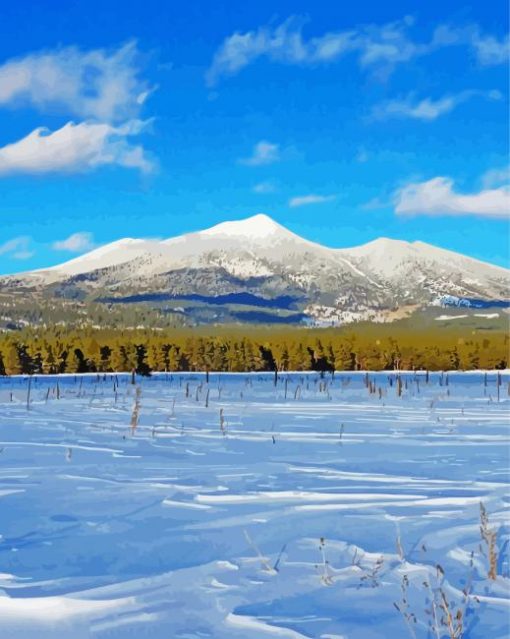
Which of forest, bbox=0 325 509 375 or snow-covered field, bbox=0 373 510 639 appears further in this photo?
forest, bbox=0 325 509 375

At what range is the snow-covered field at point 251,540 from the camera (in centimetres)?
534

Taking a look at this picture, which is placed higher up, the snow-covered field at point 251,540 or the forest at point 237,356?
the forest at point 237,356

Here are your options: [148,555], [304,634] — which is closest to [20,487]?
[148,555]

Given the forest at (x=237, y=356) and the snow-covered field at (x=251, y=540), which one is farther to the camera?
the forest at (x=237, y=356)

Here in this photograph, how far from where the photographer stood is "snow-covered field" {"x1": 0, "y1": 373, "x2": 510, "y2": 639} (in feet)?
17.5

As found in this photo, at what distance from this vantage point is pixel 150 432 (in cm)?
1892

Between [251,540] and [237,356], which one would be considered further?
[237,356]

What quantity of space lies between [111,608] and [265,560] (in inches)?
60.6

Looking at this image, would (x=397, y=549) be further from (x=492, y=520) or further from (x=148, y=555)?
(x=148, y=555)

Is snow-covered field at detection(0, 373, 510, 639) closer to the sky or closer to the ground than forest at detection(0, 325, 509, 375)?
closer to the ground

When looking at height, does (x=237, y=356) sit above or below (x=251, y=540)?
above

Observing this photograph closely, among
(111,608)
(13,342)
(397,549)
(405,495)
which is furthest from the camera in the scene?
(13,342)

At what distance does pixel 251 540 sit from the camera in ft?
24.9

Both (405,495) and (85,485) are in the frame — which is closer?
(405,495)
